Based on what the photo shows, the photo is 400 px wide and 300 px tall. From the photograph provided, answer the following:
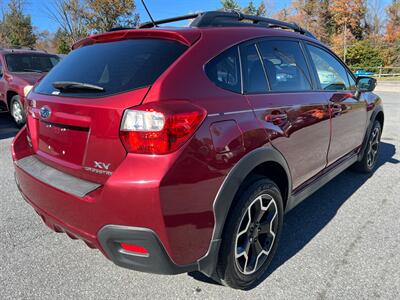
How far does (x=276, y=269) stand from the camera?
2.62 m

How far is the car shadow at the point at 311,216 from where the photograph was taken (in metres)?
2.79

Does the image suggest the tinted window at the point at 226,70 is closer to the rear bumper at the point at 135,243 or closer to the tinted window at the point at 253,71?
the tinted window at the point at 253,71

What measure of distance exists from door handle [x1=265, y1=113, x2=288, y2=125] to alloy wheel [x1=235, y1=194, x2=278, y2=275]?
0.52 meters

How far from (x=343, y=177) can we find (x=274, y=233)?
2489mm

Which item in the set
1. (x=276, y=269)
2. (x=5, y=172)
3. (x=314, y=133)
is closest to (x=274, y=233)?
(x=276, y=269)

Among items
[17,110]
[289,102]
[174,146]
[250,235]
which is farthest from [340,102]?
[17,110]

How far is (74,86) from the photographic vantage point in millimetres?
2139

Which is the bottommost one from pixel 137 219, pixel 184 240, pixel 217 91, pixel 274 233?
pixel 274 233

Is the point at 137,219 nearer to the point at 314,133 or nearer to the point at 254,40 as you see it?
the point at 254,40

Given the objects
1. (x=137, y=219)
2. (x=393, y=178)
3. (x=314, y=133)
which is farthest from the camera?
(x=393, y=178)

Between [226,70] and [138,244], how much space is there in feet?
3.90

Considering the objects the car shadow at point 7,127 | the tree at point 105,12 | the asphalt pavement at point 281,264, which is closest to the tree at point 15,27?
the tree at point 105,12

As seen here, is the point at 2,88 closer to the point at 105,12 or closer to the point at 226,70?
the point at 226,70

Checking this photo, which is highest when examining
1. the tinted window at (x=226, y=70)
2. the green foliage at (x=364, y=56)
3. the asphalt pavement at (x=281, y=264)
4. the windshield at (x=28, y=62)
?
the tinted window at (x=226, y=70)
